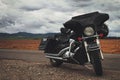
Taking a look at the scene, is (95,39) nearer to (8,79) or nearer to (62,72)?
(62,72)

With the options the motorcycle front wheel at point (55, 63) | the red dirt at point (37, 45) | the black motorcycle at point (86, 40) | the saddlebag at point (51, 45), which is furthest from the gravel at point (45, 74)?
the red dirt at point (37, 45)

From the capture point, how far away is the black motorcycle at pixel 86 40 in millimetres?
9688

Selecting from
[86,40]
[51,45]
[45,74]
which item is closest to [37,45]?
[51,45]

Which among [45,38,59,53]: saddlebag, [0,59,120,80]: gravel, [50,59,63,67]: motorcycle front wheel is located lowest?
[0,59,120,80]: gravel

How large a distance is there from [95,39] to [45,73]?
182 cm

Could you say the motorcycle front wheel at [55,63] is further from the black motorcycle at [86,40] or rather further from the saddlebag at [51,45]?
the black motorcycle at [86,40]

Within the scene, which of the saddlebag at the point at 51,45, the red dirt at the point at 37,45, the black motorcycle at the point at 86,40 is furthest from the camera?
the red dirt at the point at 37,45

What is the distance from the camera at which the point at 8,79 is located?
9.00 metres

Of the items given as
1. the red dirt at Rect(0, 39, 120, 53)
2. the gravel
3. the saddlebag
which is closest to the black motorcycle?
the gravel

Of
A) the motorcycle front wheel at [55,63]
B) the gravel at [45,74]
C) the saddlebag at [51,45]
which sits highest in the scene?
the saddlebag at [51,45]

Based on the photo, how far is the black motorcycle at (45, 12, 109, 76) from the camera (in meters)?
9.69

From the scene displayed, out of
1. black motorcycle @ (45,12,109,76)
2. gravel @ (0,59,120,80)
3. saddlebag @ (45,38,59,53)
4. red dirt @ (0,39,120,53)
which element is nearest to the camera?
gravel @ (0,59,120,80)

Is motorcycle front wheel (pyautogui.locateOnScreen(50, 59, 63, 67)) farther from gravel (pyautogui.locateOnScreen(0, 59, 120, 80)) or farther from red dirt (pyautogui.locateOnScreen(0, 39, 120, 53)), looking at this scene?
red dirt (pyautogui.locateOnScreen(0, 39, 120, 53))

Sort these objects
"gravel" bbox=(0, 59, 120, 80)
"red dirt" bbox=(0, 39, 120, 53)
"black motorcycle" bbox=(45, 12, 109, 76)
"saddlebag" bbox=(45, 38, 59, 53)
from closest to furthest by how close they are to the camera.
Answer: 1. "gravel" bbox=(0, 59, 120, 80)
2. "black motorcycle" bbox=(45, 12, 109, 76)
3. "saddlebag" bbox=(45, 38, 59, 53)
4. "red dirt" bbox=(0, 39, 120, 53)
